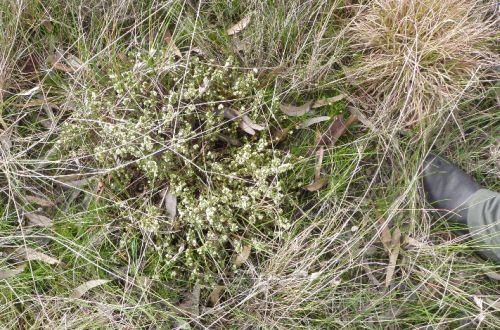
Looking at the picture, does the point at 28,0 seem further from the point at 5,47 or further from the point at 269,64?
the point at 269,64

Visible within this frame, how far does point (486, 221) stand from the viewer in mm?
2053

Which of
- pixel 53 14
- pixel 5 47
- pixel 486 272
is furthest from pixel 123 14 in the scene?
pixel 486 272

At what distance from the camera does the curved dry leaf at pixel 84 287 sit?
1.97 metres

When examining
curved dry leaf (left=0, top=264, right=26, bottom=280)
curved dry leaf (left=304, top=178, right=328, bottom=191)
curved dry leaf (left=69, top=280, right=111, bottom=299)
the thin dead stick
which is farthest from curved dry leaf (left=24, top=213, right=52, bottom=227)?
the thin dead stick

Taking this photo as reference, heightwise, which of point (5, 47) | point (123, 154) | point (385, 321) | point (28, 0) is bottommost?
point (385, 321)

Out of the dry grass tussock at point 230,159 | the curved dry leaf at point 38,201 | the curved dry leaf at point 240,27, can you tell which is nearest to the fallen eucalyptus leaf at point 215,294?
the dry grass tussock at point 230,159

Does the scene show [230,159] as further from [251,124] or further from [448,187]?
[448,187]

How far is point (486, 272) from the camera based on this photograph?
6.75 feet

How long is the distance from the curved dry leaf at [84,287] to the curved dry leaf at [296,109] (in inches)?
39.7

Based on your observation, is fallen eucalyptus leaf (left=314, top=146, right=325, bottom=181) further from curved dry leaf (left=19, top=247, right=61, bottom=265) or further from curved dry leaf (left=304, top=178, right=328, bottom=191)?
curved dry leaf (left=19, top=247, right=61, bottom=265)

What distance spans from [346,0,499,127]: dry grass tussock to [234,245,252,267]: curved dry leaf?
0.76m

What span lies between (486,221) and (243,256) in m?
1.00

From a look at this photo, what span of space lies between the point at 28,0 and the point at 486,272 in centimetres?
225

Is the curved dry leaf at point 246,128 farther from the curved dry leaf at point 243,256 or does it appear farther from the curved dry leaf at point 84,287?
the curved dry leaf at point 84,287
